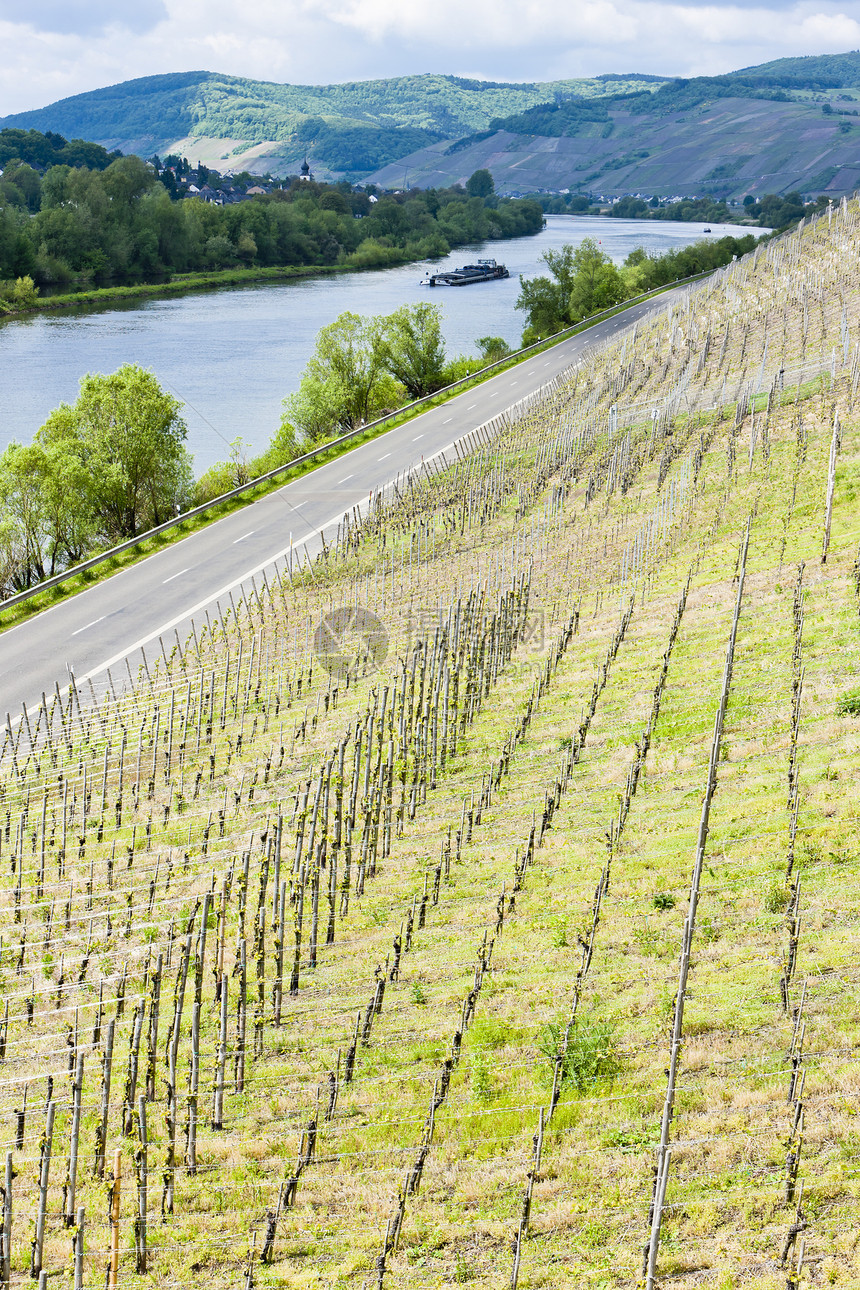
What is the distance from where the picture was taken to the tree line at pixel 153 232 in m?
128

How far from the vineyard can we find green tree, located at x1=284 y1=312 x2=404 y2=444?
4114 cm

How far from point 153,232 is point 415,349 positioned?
79.6 m

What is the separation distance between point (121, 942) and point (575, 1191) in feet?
25.3

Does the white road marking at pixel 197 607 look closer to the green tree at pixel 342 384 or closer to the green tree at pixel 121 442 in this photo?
the green tree at pixel 121 442

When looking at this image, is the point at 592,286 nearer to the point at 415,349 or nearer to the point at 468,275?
the point at 415,349

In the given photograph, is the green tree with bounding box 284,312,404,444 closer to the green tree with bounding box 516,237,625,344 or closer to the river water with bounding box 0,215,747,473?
the river water with bounding box 0,215,747,473

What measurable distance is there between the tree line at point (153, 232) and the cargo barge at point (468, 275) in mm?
20147

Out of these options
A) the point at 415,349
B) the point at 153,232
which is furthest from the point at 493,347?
the point at 153,232

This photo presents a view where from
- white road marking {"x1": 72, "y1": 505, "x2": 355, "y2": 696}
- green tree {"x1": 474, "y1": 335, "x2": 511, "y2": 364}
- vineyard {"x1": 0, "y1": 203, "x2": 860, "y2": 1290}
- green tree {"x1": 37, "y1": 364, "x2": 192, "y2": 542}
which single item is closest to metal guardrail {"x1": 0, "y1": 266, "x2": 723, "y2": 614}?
green tree {"x1": 474, "y1": 335, "x2": 511, "y2": 364}

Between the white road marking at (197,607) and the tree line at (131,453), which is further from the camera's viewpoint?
the tree line at (131,453)

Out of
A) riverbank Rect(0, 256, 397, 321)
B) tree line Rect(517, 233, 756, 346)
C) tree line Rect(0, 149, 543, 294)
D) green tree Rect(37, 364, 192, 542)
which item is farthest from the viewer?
tree line Rect(0, 149, 543, 294)

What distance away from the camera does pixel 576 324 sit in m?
93.5

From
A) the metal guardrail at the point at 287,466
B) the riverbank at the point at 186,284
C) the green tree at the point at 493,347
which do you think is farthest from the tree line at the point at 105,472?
the riverbank at the point at 186,284

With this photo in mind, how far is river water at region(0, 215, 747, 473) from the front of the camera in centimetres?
7156
